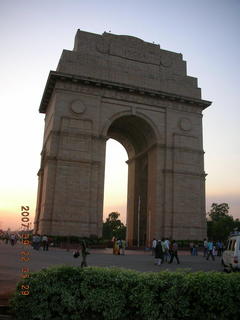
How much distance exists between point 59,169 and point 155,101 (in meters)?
12.8

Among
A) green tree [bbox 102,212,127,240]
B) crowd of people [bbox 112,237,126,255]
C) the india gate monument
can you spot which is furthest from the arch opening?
green tree [bbox 102,212,127,240]

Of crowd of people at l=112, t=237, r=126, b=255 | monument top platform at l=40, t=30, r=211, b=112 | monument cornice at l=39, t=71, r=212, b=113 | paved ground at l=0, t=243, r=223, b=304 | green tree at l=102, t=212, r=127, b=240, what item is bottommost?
paved ground at l=0, t=243, r=223, b=304

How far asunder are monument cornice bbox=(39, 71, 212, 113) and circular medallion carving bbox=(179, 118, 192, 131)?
6.75 ft

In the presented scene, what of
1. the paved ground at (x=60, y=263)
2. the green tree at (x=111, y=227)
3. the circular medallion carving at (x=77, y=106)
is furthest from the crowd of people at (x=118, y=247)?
A: the green tree at (x=111, y=227)

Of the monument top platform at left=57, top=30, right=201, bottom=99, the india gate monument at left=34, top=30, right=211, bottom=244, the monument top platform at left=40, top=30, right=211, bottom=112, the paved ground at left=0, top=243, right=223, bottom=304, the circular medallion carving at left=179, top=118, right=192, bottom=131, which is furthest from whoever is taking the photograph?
the circular medallion carving at left=179, top=118, right=192, bottom=131

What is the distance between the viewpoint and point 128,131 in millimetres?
41031

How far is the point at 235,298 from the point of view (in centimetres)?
659

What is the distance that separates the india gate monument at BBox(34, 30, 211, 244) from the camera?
3184 cm

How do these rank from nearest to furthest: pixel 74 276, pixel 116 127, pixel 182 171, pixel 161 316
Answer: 1. pixel 161 316
2. pixel 74 276
3. pixel 182 171
4. pixel 116 127

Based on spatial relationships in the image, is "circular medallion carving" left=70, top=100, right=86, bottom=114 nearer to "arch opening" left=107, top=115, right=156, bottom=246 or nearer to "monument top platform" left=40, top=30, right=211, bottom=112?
"monument top platform" left=40, top=30, right=211, bottom=112

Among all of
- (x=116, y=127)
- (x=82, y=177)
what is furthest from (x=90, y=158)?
(x=116, y=127)

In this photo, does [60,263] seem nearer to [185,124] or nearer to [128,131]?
[185,124]

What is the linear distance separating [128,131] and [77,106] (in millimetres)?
9077

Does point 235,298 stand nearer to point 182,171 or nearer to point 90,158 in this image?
point 90,158
